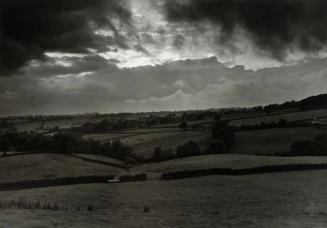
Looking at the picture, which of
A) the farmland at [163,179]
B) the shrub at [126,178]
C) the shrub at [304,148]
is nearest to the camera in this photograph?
the farmland at [163,179]

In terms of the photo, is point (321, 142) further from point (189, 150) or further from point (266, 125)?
point (189, 150)

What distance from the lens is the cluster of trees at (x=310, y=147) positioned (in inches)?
1576

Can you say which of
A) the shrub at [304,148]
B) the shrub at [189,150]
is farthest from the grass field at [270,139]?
the shrub at [189,150]

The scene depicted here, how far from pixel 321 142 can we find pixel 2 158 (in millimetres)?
36886

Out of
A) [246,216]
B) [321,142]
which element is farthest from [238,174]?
[246,216]

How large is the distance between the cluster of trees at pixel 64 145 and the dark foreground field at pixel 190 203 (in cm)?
1357

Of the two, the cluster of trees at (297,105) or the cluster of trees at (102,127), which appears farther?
the cluster of trees at (102,127)

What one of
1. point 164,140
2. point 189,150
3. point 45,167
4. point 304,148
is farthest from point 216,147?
point 45,167

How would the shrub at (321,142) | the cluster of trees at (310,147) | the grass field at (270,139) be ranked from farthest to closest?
the grass field at (270,139) → the cluster of trees at (310,147) → the shrub at (321,142)

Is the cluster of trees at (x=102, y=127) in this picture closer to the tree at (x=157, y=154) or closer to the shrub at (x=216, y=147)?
the tree at (x=157, y=154)

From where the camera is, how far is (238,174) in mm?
34906

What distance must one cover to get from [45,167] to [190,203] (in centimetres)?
2442

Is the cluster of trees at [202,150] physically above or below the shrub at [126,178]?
above

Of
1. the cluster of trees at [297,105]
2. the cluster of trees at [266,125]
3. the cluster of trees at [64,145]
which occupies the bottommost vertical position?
the cluster of trees at [64,145]
